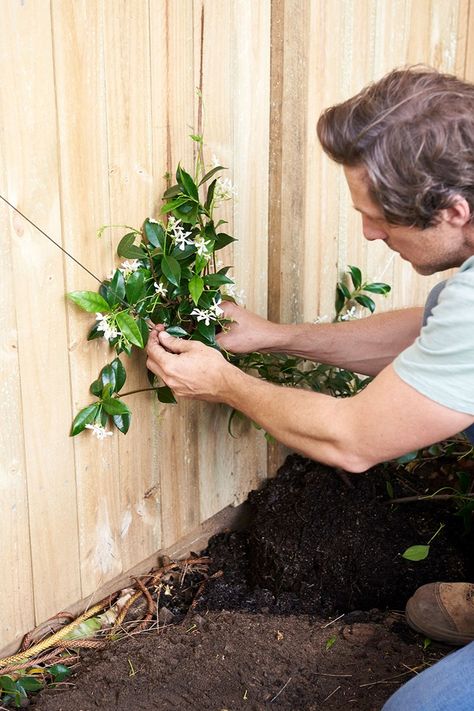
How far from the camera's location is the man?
1.52m

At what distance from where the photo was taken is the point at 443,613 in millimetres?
2096

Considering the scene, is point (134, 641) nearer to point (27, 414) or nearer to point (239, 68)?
point (27, 414)

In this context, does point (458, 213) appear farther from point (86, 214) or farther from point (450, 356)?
point (86, 214)

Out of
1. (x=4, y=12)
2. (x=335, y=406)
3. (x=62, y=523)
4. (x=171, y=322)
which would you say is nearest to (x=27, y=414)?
(x=62, y=523)

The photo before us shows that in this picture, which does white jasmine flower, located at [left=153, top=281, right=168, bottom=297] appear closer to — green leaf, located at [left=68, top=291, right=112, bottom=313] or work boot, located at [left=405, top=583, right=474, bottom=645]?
green leaf, located at [left=68, top=291, right=112, bottom=313]

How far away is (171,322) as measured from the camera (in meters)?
A: 2.06

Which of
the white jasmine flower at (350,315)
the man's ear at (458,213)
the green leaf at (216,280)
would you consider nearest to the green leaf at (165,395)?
the green leaf at (216,280)

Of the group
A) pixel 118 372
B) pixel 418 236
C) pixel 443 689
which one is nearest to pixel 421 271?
pixel 418 236

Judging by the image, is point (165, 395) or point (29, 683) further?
point (165, 395)

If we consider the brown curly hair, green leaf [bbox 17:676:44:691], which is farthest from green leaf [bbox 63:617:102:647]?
the brown curly hair

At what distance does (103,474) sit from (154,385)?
0.83 ft

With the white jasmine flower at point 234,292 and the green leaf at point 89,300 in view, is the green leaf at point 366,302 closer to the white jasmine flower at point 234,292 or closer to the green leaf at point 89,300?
the white jasmine flower at point 234,292

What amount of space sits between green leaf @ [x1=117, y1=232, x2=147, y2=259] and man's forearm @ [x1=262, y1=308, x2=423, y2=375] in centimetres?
48

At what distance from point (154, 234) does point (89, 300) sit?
0.25 metres
